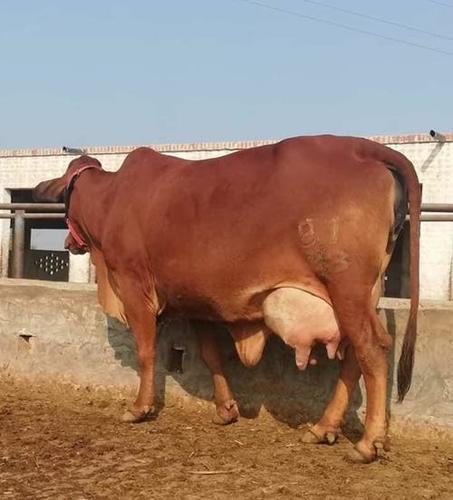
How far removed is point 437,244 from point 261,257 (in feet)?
38.9

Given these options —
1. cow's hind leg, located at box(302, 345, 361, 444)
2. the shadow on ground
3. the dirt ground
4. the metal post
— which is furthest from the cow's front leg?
the metal post

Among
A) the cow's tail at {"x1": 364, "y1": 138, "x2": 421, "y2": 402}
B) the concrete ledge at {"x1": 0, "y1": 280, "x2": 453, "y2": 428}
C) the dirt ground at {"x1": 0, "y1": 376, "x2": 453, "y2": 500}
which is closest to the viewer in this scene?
the dirt ground at {"x1": 0, "y1": 376, "x2": 453, "y2": 500}

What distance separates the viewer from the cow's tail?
14.4 ft

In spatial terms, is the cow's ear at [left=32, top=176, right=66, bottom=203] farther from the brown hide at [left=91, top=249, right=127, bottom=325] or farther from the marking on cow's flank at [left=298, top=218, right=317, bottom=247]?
the marking on cow's flank at [left=298, top=218, right=317, bottom=247]

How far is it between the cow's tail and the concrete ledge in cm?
50

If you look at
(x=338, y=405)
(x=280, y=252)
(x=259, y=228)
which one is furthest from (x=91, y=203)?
(x=338, y=405)

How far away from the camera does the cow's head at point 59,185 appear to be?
6.24 metres

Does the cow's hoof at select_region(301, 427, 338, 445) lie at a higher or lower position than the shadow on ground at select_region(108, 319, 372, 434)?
lower

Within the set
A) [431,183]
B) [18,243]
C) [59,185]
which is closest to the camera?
[59,185]

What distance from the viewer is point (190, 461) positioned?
4316 millimetres

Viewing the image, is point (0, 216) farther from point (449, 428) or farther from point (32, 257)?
point (32, 257)

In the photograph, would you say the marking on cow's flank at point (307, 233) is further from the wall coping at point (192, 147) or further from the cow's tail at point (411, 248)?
the wall coping at point (192, 147)

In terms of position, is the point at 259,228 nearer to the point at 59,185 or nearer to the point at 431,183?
the point at 59,185

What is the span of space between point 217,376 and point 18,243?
9.08 ft
